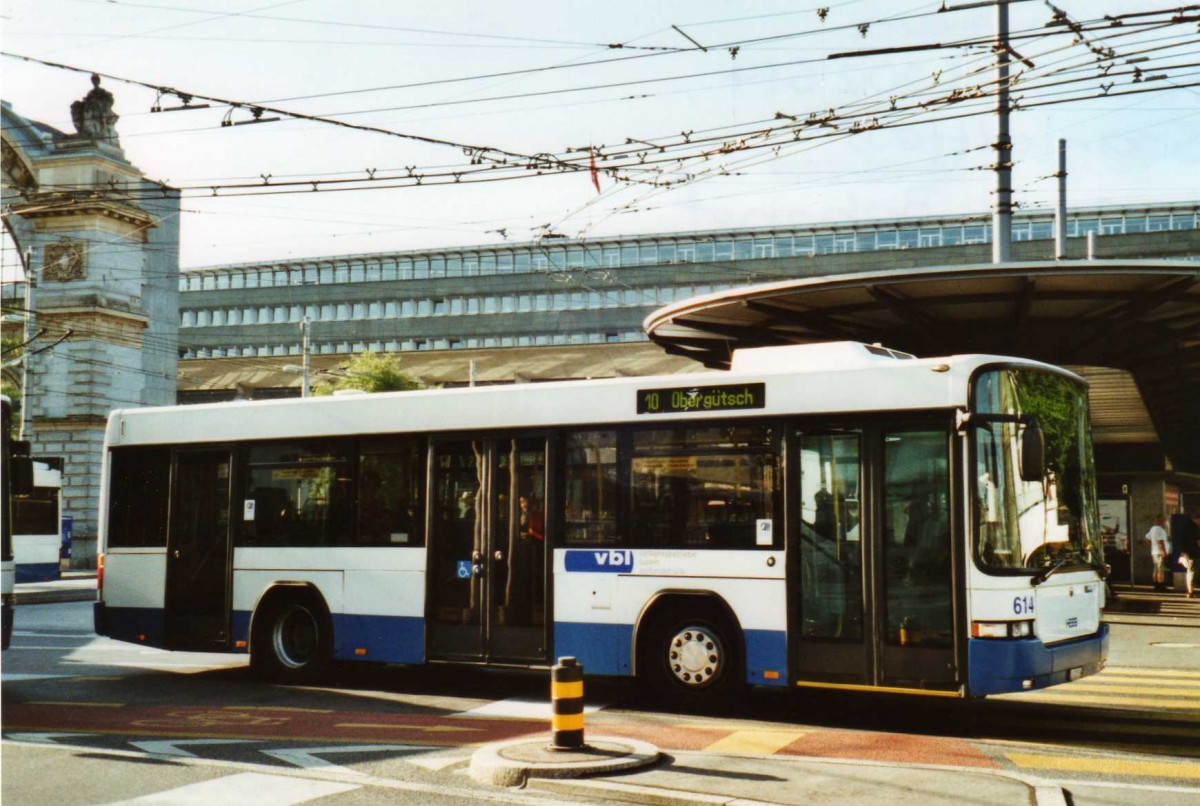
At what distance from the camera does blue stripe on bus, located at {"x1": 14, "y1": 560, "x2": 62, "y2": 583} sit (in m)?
34.1

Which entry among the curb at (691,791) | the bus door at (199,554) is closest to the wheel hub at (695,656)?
the curb at (691,791)

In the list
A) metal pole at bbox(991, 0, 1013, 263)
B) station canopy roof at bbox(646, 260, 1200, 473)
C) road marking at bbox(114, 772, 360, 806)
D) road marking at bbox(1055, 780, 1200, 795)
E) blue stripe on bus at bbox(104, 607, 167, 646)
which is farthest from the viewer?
metal pole at bbox(991, 0, 1013, 263)

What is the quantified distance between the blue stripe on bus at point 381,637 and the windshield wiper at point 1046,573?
580cm

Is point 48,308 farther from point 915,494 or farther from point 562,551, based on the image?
point 915,494

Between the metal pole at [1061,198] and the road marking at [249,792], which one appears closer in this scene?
the road marking at [249,792]

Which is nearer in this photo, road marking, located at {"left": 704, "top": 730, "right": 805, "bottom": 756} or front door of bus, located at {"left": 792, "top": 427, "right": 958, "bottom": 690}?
road marking, located at {"left": 704, "top": 730, "right": 805, "bottom": 756}

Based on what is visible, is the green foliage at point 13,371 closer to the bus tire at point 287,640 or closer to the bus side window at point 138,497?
the bus side window at point 138,497

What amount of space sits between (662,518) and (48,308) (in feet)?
132

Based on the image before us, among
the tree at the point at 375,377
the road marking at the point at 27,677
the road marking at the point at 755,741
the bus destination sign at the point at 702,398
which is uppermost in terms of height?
the tree at the point at 375,377

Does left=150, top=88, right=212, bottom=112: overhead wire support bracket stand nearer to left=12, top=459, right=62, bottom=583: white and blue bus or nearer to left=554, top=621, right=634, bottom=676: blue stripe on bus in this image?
left=554, top=621, right=634, bottom=676: blue stripe on bus

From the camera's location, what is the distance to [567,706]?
332 inches

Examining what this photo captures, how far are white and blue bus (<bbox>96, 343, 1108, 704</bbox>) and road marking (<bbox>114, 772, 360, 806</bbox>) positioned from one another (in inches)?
150

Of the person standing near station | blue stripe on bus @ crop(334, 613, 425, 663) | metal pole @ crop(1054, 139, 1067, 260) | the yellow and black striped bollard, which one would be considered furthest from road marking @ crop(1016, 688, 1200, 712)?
the person standing near station

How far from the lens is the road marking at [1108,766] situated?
829 cm
